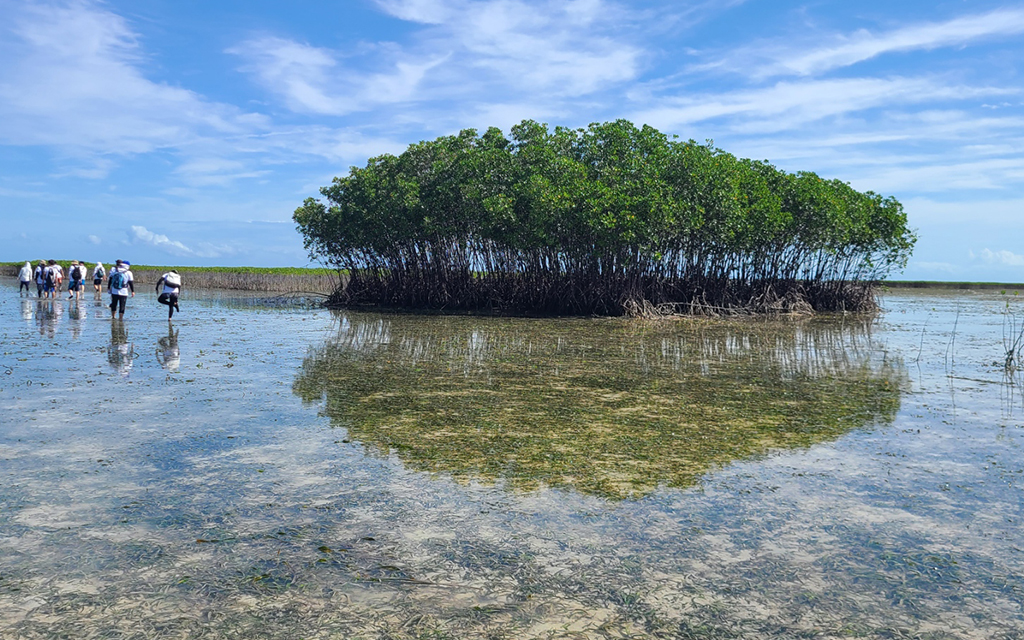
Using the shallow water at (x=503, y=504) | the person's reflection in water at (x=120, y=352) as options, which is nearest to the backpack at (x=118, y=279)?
the person's reflection in water at (x=120, y=352)

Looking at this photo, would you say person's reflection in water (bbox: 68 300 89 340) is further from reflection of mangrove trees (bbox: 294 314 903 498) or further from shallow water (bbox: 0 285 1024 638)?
reflection of mangrove trees (bbox: 294 314 903 498)

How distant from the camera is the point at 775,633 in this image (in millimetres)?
3270

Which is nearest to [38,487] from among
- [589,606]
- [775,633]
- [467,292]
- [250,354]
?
[589,606]

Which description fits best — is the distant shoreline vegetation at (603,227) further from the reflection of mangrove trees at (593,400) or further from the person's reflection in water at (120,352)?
the person's reflection in water at (120,352)

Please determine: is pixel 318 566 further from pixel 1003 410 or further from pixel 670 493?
pixel 1003 410

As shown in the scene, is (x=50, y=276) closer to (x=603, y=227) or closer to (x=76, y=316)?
(x=76, y=316)

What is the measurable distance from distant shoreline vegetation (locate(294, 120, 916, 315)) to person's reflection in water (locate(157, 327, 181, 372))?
35.6 feet

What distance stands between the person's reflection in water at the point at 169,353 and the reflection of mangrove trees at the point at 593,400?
1.92 meters

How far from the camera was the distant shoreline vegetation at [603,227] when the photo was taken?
22922 millimetres

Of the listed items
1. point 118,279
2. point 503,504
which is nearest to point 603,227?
point 118,279

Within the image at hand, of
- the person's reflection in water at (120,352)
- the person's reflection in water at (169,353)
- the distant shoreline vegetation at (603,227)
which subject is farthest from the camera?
the distant shoreline vegetation at (603,227)

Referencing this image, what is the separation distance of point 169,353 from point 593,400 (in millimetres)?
7488

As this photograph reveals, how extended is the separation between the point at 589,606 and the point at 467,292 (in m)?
23.3

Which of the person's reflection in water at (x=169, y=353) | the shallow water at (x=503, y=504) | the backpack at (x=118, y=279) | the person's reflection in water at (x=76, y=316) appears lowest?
the shallow water at (x=503, y=504)
